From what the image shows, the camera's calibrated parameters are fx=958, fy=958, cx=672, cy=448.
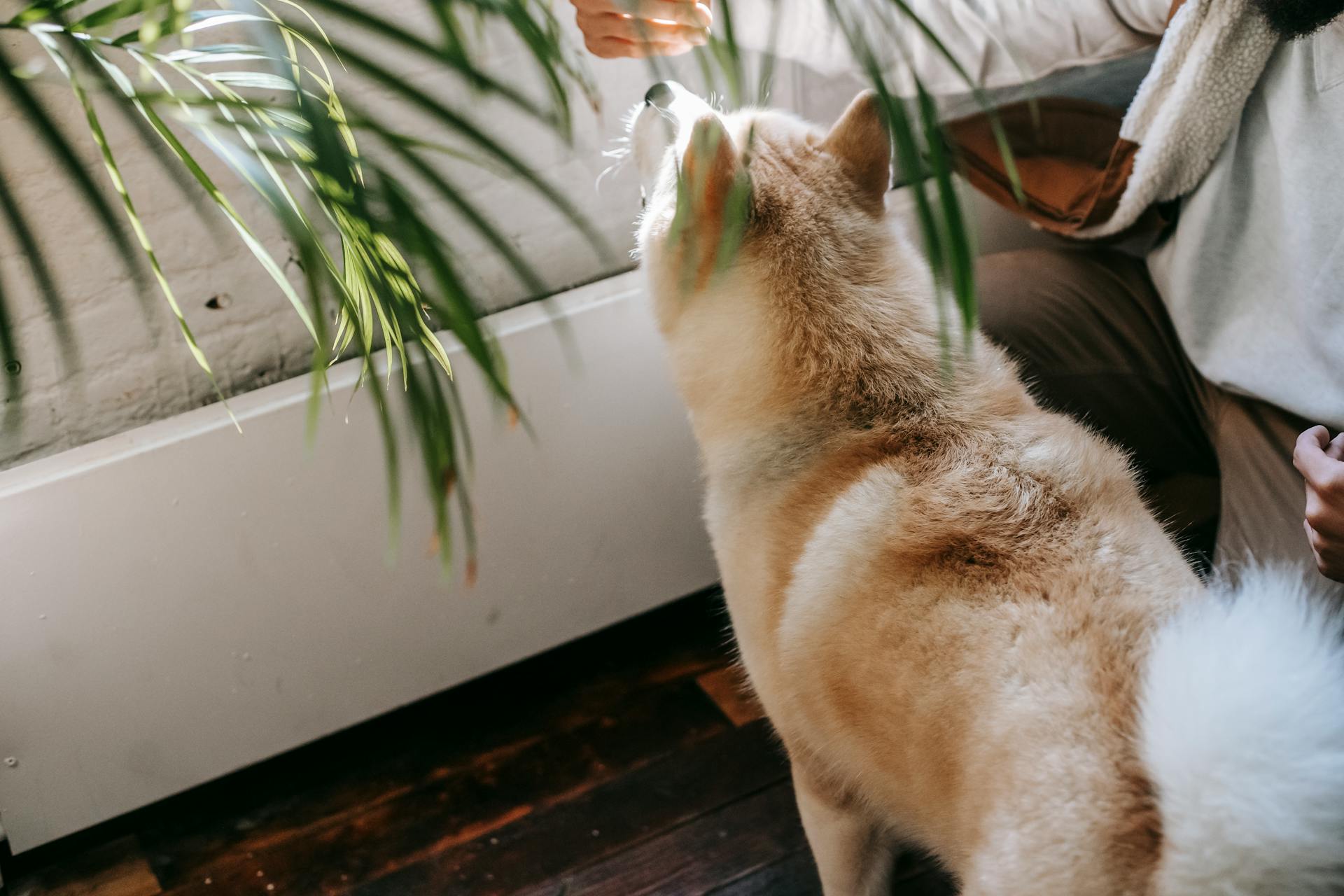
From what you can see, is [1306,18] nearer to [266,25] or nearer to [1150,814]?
[1150,814]

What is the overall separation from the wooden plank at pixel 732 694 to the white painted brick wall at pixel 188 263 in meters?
0.63

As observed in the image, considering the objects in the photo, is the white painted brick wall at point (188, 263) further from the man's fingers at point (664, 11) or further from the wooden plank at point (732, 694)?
the wooden plank at point (732, 694)

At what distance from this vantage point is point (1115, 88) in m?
1.31

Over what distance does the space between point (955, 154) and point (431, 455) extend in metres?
0.23

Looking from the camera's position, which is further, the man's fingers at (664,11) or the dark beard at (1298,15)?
the dark beard at (1298,15)

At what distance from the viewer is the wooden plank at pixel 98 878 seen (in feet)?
3.93

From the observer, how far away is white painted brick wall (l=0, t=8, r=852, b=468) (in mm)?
1062

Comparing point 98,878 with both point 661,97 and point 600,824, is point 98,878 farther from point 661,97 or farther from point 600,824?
point 661,97

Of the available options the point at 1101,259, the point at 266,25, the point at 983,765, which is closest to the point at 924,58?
the point at 1101,259

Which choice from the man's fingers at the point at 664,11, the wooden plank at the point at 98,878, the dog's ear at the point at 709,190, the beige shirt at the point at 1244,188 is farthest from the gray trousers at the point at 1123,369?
the wooden plank at the point at 98,878

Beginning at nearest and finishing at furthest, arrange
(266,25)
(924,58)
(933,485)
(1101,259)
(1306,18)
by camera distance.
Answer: (266,25) → (933,485) → (1306,18) → (924,58) → (1101,259)

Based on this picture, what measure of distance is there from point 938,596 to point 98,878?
1139mm

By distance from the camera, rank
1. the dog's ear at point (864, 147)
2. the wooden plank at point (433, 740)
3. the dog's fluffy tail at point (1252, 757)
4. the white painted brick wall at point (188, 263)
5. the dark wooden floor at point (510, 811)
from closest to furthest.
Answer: the dog's fluffy tail at point (1252, 757)
the dog's ear at point (864, 147)
the white painted brick wall at point (188, 263)
the dark wooden floor at point (510, 811)
the wooden plank at point (433, 740)

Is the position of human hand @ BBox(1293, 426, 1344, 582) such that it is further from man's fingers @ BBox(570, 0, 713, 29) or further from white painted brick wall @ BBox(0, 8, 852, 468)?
white painted brick wall @ BBox(0, 8, 852, 468)
